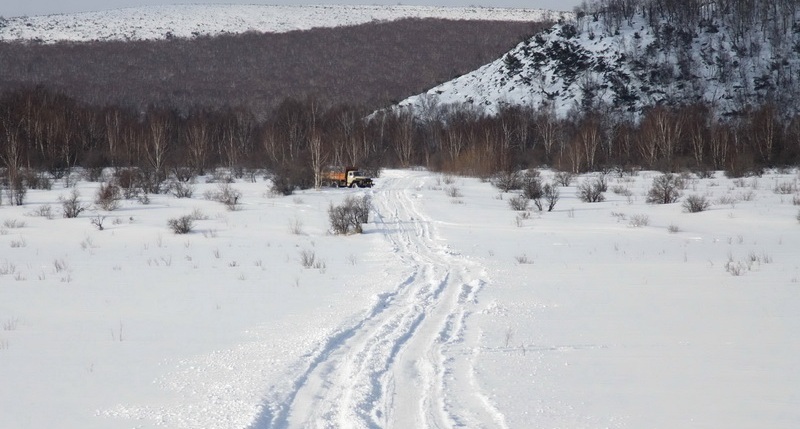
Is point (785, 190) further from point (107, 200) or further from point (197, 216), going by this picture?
point (107, 200)

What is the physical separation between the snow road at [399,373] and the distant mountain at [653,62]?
227ft

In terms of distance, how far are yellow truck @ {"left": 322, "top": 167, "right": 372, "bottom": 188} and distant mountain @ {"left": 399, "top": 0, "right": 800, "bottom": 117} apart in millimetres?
39490

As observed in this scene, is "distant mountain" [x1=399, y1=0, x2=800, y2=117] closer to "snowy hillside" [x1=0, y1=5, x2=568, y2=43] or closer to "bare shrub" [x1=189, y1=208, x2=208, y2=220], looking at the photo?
"snowy hillside" [x1=0, y1=5, x2=568, y2=43]

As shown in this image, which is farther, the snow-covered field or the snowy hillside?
the snowy hillside

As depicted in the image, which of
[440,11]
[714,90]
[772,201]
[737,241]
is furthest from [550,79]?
[440,11]

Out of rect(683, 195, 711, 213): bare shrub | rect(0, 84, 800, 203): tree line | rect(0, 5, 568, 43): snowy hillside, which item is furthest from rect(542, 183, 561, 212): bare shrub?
rect(0, 5, 568, 43): snowy hillside

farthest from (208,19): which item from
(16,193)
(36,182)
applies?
(16,193)

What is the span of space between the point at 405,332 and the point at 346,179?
35984 millimetres

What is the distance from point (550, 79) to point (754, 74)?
74.7ft

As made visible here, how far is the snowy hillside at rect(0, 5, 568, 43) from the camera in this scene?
135125 mm

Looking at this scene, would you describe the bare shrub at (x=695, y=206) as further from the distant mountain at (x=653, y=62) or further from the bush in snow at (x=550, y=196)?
the distant mountain at (x=653, y=62)

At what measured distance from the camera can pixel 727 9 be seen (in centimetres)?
8469

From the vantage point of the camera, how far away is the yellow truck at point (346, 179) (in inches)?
1661

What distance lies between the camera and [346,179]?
43.5 m
